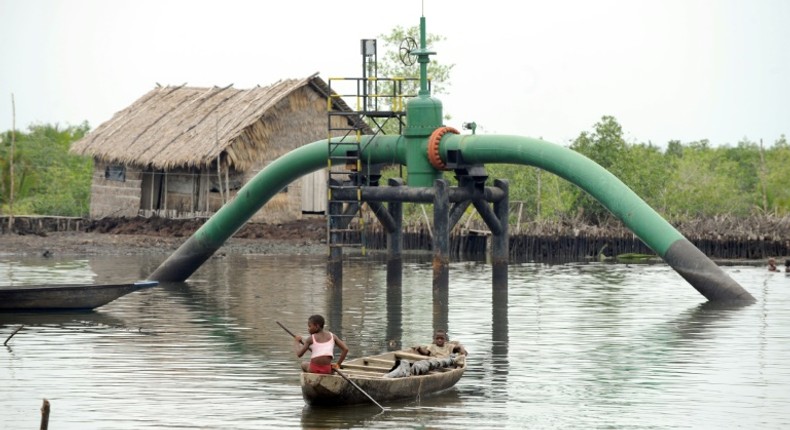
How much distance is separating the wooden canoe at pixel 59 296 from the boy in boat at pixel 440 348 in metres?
7.64

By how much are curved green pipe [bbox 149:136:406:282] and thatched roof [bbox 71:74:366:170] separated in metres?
10.8

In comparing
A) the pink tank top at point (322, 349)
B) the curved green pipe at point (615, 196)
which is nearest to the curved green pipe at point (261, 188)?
the curved green pipe at point (615, 196)

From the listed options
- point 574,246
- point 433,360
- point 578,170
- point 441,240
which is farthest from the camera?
point 574,246

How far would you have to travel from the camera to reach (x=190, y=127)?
4450cm

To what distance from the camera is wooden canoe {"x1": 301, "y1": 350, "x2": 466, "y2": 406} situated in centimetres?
1564

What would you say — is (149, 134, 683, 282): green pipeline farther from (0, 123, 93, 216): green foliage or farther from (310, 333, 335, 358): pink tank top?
(0, 123, 93, 216): green foliage

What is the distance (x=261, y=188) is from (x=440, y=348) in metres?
11.9

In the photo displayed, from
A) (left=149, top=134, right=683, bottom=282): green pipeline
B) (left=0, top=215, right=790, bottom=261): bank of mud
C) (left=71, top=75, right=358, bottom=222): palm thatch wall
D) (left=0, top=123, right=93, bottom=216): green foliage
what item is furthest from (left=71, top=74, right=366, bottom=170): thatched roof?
(left=149, top=134, right=683, bottom=282): green pipeline

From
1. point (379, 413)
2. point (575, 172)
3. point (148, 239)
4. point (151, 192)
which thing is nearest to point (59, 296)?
point (575, 172)

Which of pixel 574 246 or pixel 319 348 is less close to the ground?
pixel 574 246

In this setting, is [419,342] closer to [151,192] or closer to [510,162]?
[510,162]

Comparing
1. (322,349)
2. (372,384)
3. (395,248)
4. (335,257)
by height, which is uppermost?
(395,248)

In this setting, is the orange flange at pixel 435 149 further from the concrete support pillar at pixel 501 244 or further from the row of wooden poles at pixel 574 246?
the row of wooden poles at pixel 574 246

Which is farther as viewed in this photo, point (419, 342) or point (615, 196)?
point (615, 196)
